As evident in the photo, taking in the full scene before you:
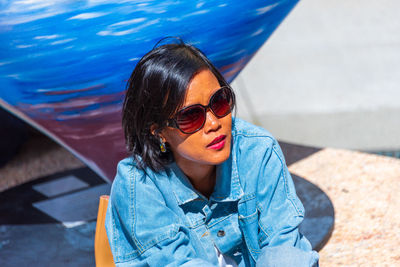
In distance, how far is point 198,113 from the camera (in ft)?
4.86

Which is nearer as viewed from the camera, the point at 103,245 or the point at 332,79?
the point at 103,245

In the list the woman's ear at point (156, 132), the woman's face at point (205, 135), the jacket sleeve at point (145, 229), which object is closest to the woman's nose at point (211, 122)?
the woman's face at point (205, 135)

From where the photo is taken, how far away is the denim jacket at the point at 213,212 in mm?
1571

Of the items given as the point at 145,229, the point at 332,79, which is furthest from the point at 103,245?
the point at 332,79

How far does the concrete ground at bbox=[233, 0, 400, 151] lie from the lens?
12.2 feet

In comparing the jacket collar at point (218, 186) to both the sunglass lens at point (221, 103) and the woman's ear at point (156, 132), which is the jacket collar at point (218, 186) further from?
the sunglass lens at point (221, 103)

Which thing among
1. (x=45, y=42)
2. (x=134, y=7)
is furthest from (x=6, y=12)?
(x=134, y=7)

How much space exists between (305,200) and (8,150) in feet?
5.36

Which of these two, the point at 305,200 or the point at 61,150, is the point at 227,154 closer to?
the point at 305,200

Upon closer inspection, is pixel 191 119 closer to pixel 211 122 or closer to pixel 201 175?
pixel 211 122

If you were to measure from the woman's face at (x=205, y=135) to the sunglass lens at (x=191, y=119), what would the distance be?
14mm

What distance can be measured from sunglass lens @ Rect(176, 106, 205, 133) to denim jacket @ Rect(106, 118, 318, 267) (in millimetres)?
187

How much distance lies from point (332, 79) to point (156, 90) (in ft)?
10.0

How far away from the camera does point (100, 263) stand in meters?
1.84
